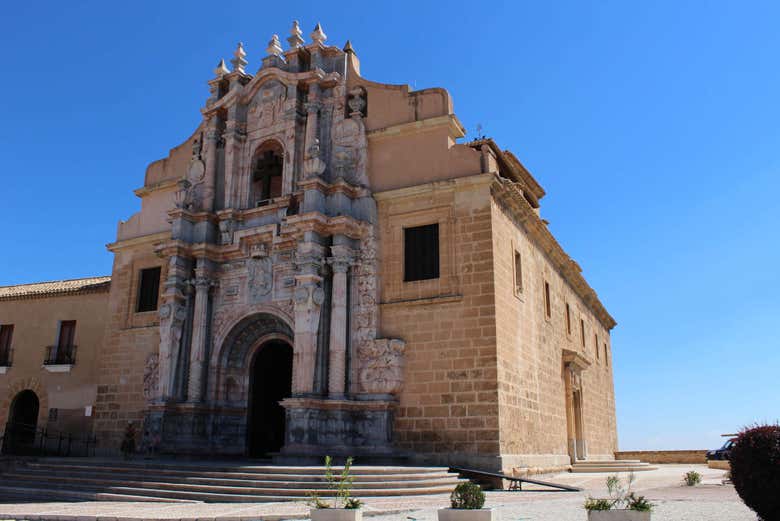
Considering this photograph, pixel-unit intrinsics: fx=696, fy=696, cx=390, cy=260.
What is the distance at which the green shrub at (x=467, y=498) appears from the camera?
26.6 feet

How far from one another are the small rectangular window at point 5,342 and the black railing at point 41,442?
2199 mm

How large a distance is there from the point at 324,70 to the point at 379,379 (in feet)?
28.5

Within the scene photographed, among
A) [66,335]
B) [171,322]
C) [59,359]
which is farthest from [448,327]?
[66,335]

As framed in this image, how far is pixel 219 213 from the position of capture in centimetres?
1895

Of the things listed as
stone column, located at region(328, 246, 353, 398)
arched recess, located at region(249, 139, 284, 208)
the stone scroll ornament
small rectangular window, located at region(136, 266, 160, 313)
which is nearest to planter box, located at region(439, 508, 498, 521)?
the stone scroll ornament

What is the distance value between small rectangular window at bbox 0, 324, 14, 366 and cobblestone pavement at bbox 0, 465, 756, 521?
1326 cm

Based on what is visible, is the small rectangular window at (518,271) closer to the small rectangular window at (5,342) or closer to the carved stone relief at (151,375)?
the carved stone relief at (151,375)

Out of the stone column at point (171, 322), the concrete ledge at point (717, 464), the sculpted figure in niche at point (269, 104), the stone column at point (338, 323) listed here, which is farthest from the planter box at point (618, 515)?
the concrete ledge at point (717, 464)

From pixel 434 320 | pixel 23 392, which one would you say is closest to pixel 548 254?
pixel 434 320

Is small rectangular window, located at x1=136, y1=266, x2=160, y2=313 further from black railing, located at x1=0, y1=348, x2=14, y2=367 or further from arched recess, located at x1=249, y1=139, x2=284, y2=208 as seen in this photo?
black railing, located at x1=0, y1=348, x2=14, y2=367

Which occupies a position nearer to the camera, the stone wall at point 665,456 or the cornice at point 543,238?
the cornice at point 543,238

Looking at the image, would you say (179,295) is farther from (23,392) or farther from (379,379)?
(23,392)

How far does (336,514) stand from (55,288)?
19381mm

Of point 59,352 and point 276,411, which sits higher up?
point 59,352
